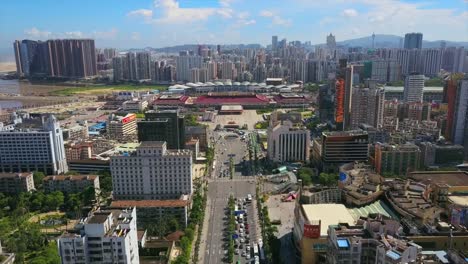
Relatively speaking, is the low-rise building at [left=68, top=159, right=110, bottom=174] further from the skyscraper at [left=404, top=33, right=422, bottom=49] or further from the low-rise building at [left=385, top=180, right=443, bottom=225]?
the skyscraper at [left=404, top=33, right=422, bottom=49]

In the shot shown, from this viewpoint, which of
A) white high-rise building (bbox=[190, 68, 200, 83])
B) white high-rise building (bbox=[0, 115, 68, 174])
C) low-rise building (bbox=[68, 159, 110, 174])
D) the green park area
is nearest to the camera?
white high-rise building (bbox=[0, 115, 68, 174])

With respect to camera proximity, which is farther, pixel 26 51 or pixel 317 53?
pixel 317 53

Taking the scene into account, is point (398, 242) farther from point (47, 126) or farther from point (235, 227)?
point (47, 126)

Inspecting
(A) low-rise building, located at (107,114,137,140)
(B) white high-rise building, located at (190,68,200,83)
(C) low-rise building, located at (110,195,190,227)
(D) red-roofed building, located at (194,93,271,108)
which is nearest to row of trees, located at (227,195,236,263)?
(C) low-rise building, located at (110,195,190,227)

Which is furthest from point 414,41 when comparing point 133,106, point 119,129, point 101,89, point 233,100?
point 119,129

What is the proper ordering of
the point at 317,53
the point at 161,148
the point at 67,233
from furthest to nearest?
the point at 317,53, the point at 161,148, the point at 67,233

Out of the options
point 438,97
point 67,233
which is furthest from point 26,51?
point 67,233

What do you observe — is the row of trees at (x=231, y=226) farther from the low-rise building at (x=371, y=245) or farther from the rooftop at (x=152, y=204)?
the low-rise building at (x=371, y=245)
